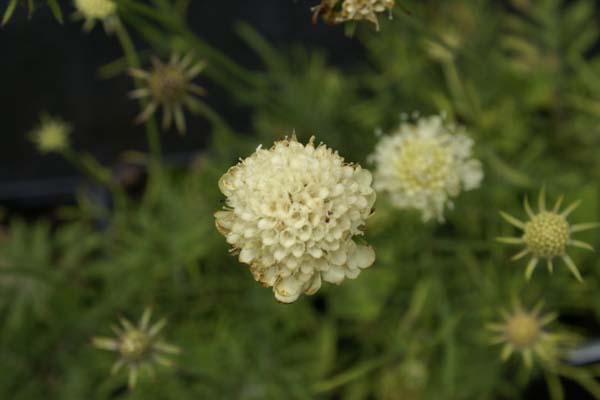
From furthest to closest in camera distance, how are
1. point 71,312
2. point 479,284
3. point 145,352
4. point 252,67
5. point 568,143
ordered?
point 252,67, point 568,143, point 71,312, point 479,284, point 145,352

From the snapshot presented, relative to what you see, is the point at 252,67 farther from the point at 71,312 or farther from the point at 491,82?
the point at 71,312

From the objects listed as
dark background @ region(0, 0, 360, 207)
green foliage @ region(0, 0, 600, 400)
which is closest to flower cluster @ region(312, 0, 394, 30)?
green foliage @ region(0, 0, 600, 400)

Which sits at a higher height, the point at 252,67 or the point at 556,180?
the point at 252,67

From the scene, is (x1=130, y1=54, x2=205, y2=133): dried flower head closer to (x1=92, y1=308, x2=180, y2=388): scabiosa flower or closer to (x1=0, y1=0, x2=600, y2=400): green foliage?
(x1=0, y1=0, x2=600, y2=400): green foliage

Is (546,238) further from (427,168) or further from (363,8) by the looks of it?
(363,8)

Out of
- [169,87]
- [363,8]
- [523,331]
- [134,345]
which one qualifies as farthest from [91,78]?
[523,331]

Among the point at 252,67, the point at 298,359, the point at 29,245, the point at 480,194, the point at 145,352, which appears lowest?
the point at 145,352

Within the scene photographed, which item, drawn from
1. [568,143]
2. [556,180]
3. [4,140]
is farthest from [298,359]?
[4,140]
